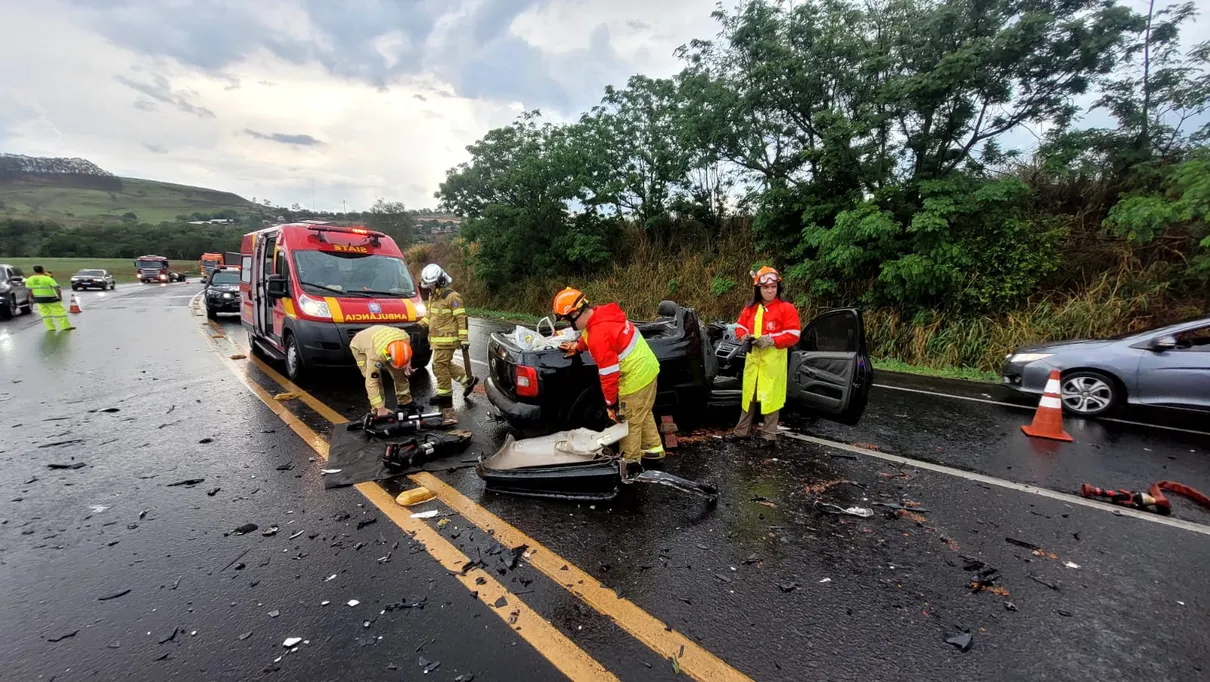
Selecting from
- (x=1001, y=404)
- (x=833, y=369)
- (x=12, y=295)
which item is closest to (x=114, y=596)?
(x=833, y=369)

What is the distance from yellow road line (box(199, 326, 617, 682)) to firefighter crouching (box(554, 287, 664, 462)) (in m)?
1.50

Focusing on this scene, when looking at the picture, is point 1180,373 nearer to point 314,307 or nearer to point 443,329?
point 443,329

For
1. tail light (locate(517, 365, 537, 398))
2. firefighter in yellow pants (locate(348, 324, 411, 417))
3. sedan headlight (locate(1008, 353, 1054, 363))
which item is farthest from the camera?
sedan headlight (locate(1008, 353, 1054, 363))

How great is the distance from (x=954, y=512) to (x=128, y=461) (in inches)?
250

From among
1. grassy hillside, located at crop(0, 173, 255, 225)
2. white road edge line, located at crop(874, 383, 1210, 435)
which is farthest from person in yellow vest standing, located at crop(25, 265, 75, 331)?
grassy hillside, located at crop(0, 173, 255, 225)

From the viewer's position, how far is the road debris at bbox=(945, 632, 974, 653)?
2.18 m

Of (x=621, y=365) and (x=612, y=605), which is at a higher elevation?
(x=621, y=365)

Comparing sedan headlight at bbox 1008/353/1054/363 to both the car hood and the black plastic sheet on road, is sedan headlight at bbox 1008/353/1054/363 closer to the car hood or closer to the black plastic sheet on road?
the car hood

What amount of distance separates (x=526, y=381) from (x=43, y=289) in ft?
A: 47.2

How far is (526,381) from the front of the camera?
173 inches

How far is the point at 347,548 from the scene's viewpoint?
2.92 m

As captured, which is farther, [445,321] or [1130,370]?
[445,321]

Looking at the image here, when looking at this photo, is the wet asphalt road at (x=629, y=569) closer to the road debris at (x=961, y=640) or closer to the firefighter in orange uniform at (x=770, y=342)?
the road debris at (x=961, y=640)

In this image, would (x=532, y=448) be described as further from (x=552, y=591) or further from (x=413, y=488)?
(x=552, y=591)
